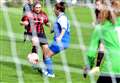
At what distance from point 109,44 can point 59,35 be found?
319 centimetres

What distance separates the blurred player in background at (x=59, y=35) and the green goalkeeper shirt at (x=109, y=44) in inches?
121

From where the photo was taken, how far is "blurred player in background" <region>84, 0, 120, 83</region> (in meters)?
4.52

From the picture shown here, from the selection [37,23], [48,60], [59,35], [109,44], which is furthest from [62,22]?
[109,44]

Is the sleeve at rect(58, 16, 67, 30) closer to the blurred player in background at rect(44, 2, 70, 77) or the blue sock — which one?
the blurred player in background at rect(44, 2, 70, 77)

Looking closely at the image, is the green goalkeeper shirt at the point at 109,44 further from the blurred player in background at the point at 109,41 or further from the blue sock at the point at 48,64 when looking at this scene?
the blue sock at the point at 48,64

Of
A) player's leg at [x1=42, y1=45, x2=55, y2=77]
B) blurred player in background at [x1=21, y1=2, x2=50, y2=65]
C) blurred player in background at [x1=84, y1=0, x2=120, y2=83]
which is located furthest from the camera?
blurred player in background at [x1=21, y1=2, x2=50, y2=65]

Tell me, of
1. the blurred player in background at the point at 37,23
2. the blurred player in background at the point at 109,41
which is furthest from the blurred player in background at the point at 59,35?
the blurred player in background at the point at 109,41

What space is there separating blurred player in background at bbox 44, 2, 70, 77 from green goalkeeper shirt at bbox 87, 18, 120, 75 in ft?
10.0

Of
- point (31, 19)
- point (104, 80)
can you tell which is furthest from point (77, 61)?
point (104, 80)

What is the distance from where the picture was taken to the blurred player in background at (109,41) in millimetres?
4515

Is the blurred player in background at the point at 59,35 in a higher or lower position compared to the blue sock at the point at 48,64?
higher

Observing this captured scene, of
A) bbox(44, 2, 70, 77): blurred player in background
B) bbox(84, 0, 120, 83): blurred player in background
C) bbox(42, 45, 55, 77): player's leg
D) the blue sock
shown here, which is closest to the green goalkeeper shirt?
bbox(84, 0, 120, 83): blurred player in background

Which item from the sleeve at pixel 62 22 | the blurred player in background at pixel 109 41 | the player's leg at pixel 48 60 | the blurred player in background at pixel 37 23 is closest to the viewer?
the blurred player in background at pixel 109 41

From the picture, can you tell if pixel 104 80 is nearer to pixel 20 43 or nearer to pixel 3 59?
pixel 3 59
